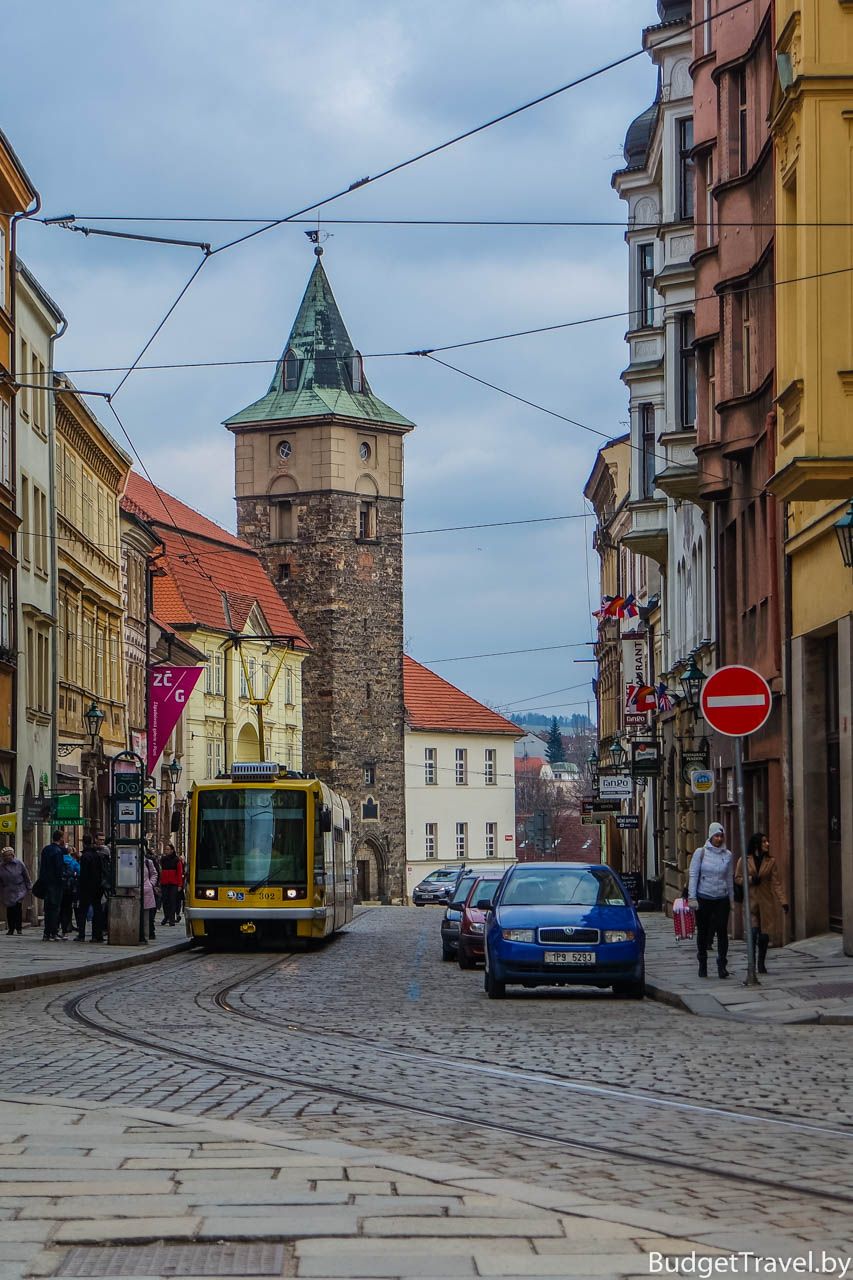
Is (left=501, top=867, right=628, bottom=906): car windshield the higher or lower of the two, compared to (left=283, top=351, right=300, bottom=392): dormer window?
lower

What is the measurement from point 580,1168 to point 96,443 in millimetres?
49799

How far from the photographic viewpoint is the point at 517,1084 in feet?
41.4

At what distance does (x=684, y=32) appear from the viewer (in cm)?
4066

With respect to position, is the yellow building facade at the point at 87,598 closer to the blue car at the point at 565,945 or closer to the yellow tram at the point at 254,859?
the yellow tram at the point at 254,859

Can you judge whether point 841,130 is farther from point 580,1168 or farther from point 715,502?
point 580,1168

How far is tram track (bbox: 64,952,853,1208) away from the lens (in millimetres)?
8906

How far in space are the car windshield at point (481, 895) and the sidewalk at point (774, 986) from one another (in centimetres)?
220

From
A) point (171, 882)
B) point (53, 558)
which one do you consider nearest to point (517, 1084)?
point (171, 882)

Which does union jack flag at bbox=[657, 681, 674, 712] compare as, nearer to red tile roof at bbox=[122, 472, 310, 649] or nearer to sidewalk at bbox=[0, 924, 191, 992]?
sidewalk at bbox=[0, 924, 191, 992]

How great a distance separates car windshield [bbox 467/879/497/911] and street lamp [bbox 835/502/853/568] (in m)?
7.74

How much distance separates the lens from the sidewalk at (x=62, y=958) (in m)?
24.3

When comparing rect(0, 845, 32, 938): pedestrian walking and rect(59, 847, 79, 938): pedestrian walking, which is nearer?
rect(0, 845, 32, 938): pedestrian walking

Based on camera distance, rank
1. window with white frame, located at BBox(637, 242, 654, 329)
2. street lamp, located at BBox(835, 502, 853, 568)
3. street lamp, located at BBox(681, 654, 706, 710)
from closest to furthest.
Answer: street lamp, located at BBox(835, 502, 853, 568) → street lamp, located at BBox(681, 654, 706, 710) → window with white frame, located at BBox(637, 242, 654, 329)

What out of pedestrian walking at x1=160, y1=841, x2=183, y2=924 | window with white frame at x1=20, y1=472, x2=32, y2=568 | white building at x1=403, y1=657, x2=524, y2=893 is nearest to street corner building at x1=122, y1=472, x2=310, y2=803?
white building at x1=403, y1=657, x2=524, y2=893
